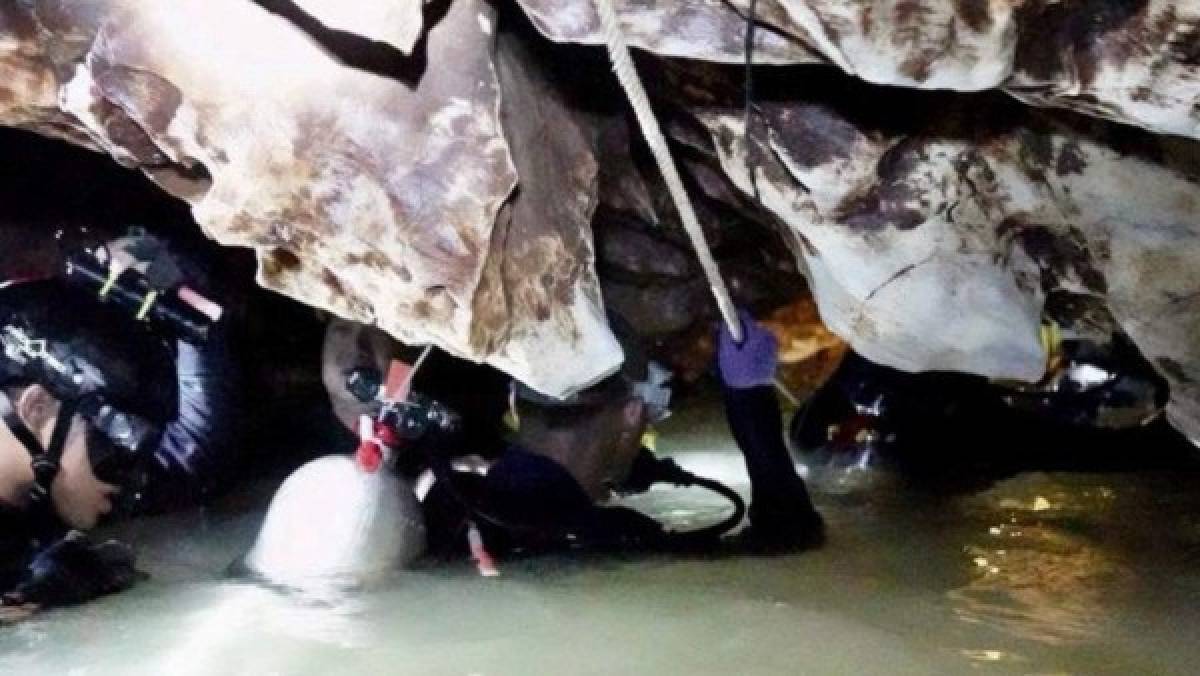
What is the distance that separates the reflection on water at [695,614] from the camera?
8.25ft

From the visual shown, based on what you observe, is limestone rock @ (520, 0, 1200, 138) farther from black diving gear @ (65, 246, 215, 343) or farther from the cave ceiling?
black diving gear @ (65, 246, 215, 343)

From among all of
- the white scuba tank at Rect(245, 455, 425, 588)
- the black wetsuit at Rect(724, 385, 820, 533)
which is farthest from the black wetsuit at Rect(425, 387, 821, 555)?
the white scuba tank at Rect(245, 455, 425, 588)

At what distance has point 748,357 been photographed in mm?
3328

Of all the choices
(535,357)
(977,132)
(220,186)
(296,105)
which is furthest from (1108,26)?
(220,186)

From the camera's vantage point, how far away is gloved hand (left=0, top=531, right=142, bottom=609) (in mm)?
2963

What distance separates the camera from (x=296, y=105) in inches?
96.1

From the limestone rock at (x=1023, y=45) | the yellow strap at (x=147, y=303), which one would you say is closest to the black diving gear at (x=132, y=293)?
the yellow strap at (x=147, y=303)

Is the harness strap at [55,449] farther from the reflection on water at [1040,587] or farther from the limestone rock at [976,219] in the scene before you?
the reflection on water at [1040,587]

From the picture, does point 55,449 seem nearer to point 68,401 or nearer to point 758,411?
point 68,401

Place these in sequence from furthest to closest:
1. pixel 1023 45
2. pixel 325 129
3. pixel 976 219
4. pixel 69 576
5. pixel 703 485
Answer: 1. pixel 703 485
2. pixel 69 576
3. pixel 976 219
4. pixel 325 129
5. pixel 1023 45

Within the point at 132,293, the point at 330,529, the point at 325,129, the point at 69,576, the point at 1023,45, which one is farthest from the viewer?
the point at 132,293

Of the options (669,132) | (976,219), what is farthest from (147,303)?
(976,219)

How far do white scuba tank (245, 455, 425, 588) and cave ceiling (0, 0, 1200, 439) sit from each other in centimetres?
59

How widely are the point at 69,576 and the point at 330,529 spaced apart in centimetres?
58
